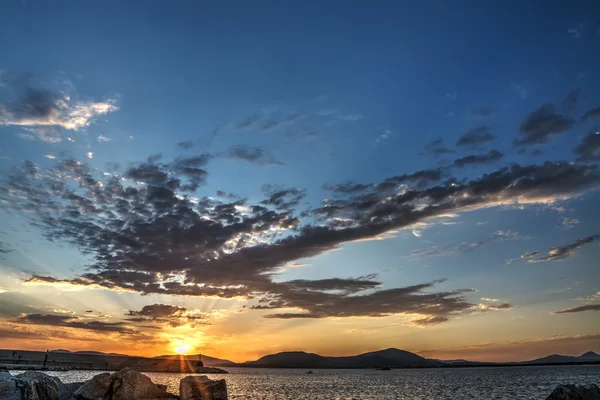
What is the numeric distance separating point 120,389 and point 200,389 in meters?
6.06

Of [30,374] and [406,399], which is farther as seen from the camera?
[406,399]

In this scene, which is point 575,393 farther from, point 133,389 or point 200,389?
point 133,389

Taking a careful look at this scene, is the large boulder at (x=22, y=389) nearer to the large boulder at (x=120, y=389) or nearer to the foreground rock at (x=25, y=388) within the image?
the foreground rock at (x=25, y=388)

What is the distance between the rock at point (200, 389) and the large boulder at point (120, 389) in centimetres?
196

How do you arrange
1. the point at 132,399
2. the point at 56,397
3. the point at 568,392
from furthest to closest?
the point at 132,399 < the point at 568,392 < the point at 56,397

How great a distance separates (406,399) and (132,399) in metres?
54.4

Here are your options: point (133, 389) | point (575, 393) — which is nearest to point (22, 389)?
point (133, 389)

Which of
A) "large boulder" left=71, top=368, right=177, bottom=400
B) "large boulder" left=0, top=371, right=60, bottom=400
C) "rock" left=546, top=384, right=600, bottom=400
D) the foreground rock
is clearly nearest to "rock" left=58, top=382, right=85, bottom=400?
"large boulder" left=71, top=368, right=177, bottom=400

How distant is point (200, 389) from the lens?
110 feet

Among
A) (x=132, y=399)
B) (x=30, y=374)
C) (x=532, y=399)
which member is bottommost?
(x=532, y=399)

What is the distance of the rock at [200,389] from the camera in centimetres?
3316

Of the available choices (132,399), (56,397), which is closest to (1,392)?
(56,397)

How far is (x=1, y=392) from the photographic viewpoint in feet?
61.7

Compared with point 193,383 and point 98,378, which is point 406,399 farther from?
point 98,378
